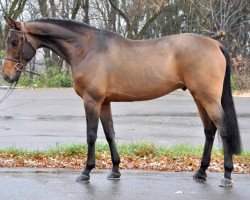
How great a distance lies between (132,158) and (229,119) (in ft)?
6.77

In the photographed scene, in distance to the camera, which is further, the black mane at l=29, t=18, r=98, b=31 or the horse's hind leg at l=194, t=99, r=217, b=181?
the black mane at l=29, t=18, r=98, b=31

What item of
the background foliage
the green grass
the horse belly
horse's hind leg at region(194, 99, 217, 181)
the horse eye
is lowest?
the green grass

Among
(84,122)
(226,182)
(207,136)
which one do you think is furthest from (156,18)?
(226,182)

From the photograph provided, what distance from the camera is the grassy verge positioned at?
846 cm

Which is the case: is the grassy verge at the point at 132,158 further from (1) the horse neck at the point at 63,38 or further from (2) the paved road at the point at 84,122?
(1) the horse neck at the point at 63,38

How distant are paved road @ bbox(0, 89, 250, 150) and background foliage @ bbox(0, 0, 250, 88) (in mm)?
6830

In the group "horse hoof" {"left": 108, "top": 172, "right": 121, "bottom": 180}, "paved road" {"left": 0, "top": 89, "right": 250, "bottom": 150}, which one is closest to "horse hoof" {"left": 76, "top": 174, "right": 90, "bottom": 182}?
"horse hoof" {"left": 108, "top": 172, "right": 121, "bottom": 180}

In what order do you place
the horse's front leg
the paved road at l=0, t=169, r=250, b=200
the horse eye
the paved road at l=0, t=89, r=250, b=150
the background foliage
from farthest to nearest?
the background foliage < the paved road at l=0, t=89, r=250, b=150 < the horse eye < the horse's front leg < the paved road at l=0, t=169, r=250, b=200

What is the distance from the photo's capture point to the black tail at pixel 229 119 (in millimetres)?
7316

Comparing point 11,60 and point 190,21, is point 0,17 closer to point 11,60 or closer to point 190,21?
point 190,21

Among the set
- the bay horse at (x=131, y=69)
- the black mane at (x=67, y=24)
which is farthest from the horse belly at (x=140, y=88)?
the black mane at (x=67, y=24)

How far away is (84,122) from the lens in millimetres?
14914

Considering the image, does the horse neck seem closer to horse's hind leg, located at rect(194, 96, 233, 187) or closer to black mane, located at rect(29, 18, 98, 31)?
black mane, located at rect(29, 18, 98, 31)

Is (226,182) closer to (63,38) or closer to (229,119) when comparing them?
(229,119)
